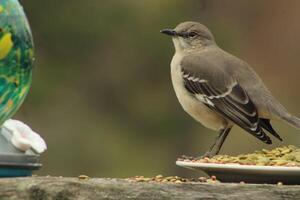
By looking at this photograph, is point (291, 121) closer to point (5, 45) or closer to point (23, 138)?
point (23, 138)

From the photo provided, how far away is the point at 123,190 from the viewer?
328cm

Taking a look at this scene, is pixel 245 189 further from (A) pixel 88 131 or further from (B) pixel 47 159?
(A) pixel 88 131

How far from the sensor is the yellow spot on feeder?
11.2 feet

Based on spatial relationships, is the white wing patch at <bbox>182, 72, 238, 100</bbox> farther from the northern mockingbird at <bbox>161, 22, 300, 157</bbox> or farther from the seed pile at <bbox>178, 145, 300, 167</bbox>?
the seed pile at <bbox>178, 145, 300, 167</bbox>

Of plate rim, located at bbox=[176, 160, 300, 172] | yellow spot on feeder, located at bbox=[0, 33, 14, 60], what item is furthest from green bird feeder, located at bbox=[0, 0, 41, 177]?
plate rim, located at bbox=[176, 160, 300, 172]

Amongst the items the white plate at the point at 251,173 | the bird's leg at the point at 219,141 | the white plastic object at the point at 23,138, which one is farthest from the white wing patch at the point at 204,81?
the white plastic object at the point at 23,138

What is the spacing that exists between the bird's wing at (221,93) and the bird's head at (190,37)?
409 mm

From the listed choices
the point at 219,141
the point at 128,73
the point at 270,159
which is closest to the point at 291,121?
the point at 219,141

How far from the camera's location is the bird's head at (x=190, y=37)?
303 inches

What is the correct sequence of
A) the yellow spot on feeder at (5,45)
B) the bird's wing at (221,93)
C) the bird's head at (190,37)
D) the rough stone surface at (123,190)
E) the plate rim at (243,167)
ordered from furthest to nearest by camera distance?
the bird's head at (190,37) → the bird's wing at (221,93) → the plate rim at (243,167) → the yellow spot on feeder at (5,45) → the rough stone surface at (123,190)

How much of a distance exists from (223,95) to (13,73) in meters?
3.51

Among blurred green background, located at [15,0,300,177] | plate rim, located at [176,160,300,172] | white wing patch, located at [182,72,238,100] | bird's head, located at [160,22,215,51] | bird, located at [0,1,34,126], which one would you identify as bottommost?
blurred green background, located at [15,0,300,177]

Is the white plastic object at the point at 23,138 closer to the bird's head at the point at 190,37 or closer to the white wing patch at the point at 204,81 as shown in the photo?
the white wing patch at the point at 204,81

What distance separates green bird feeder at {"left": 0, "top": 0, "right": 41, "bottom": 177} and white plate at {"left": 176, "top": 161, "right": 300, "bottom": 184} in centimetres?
65
